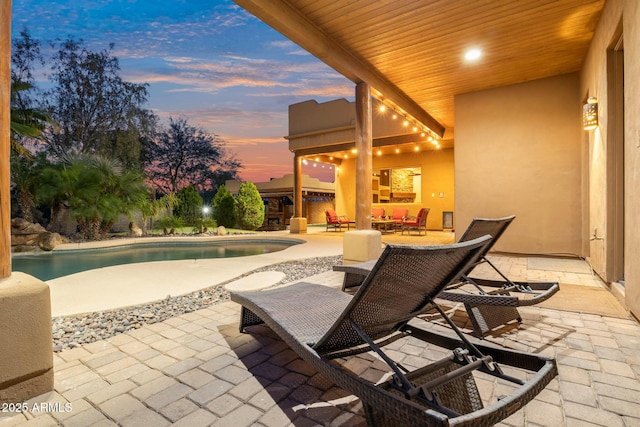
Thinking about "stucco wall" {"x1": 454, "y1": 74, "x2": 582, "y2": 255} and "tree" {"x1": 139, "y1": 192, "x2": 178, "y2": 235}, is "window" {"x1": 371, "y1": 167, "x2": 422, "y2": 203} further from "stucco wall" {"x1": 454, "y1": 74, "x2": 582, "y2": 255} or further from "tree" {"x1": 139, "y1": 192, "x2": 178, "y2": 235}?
"tree" {"x1": 139, "y1": 192, "x2": 178, "y2": 235}

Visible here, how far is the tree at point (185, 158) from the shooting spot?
69.9 feet

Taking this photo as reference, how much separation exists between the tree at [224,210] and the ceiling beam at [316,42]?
9.64 metres

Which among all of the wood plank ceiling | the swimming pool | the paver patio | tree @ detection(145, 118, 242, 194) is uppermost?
tree @ detection(145, 118, 242, 194)

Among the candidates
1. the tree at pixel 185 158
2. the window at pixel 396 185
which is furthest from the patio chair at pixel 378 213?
the tree at pixel 185 158

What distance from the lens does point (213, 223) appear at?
1313cm

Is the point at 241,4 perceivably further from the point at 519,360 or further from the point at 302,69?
the point at 302,69

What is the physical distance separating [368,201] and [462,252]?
401cm

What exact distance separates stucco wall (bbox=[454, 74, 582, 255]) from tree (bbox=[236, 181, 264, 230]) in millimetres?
9404

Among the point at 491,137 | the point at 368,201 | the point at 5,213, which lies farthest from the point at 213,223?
the point at 5,213

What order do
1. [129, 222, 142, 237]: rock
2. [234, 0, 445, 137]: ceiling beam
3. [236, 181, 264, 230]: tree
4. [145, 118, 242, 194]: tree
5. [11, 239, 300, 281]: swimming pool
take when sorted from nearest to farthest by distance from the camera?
[234, 0, 445, 137]: ceiling beam, [11, 239, 300, 281]: swimming pool, [129, 222, 142, 237]: rock, [236, 181, 264, 230]: tree, [145, 118, 242, 194]: tree

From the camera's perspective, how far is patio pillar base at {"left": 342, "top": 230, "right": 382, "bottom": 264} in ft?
15.2

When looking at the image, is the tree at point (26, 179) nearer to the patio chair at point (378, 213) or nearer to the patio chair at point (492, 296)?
the patio chair at point (378, 213)

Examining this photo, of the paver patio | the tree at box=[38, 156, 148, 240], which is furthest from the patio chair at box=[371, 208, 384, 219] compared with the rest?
the paver patio

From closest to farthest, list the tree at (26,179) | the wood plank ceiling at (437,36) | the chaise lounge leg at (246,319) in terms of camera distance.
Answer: the chaise lounge leg at (246,319) < the wood plank ceiling at (437,36) < the tree at (26,179)
